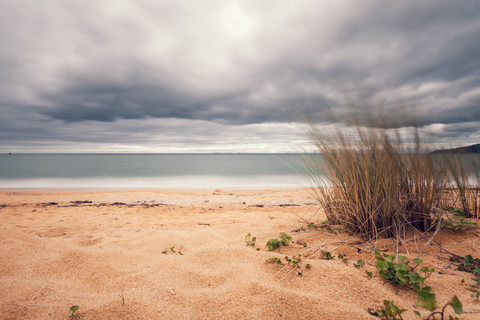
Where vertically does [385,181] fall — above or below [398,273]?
above

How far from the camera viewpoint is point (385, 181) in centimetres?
206

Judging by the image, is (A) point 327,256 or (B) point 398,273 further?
(A) point 327,256

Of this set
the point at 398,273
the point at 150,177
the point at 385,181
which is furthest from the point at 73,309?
the point at 150,177

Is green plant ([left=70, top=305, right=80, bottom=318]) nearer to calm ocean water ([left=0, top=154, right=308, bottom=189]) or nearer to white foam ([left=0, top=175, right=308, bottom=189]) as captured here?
calm ocean water ([left=0, top=154, right=308, bottom=189])

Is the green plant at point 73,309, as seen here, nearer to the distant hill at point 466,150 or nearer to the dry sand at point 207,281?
the dry sand at point 207,281

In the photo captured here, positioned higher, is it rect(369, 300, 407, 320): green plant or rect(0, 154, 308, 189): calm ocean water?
rect(369, 300, 407, 320): green plant

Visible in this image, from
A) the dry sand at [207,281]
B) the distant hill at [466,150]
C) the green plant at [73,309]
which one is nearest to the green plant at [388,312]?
the dry sand at [207,281]

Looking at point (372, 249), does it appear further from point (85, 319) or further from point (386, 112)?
point (85, 319)

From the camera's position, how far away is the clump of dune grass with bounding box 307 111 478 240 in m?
2.10

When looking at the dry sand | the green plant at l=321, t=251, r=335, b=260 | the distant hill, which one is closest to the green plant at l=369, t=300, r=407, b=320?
the dry sand

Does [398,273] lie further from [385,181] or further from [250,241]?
[250,241]

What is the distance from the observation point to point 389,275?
1444 mm

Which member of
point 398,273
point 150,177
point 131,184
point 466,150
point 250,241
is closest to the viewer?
point 398,273

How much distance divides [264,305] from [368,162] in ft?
5.44
